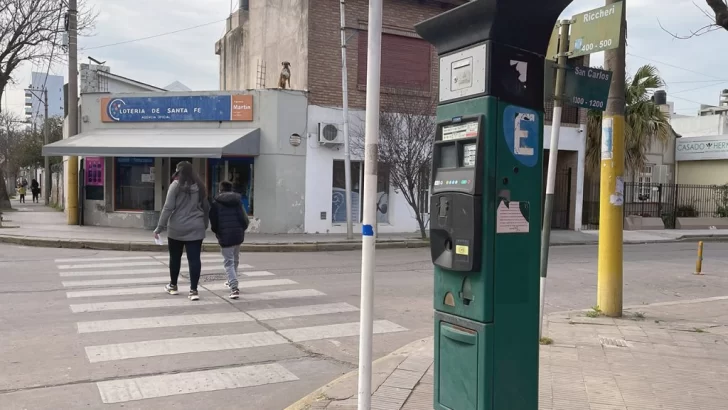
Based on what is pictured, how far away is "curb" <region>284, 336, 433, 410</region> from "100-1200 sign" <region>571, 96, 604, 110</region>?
109 inches

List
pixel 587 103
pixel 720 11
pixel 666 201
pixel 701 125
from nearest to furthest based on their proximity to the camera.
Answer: pixel 587 103, pixel 720 11, pixel 666 201, pixel 701 125

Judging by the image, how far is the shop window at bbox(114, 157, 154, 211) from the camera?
1839cm

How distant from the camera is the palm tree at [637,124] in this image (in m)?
23.4

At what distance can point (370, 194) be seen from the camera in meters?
3.43

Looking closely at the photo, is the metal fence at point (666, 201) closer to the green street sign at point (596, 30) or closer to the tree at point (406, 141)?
the tree at point (406, 141)

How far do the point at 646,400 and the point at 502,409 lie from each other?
182cm

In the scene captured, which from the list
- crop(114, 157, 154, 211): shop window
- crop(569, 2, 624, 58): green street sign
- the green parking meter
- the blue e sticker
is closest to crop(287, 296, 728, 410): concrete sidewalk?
the green parking meter

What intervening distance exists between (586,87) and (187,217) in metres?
5.41

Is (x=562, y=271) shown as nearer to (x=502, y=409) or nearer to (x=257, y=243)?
(x=257, y=243)

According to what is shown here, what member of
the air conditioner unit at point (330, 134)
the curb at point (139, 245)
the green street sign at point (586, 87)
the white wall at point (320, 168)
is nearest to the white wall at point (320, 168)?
the white wall at point (320, 168)

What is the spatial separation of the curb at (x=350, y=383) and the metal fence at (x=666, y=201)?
2027cm

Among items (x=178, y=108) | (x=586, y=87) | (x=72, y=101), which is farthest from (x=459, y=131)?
(x=72, y=101)

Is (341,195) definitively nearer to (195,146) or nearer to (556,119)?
(195,146)

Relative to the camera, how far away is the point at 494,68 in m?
3.14
